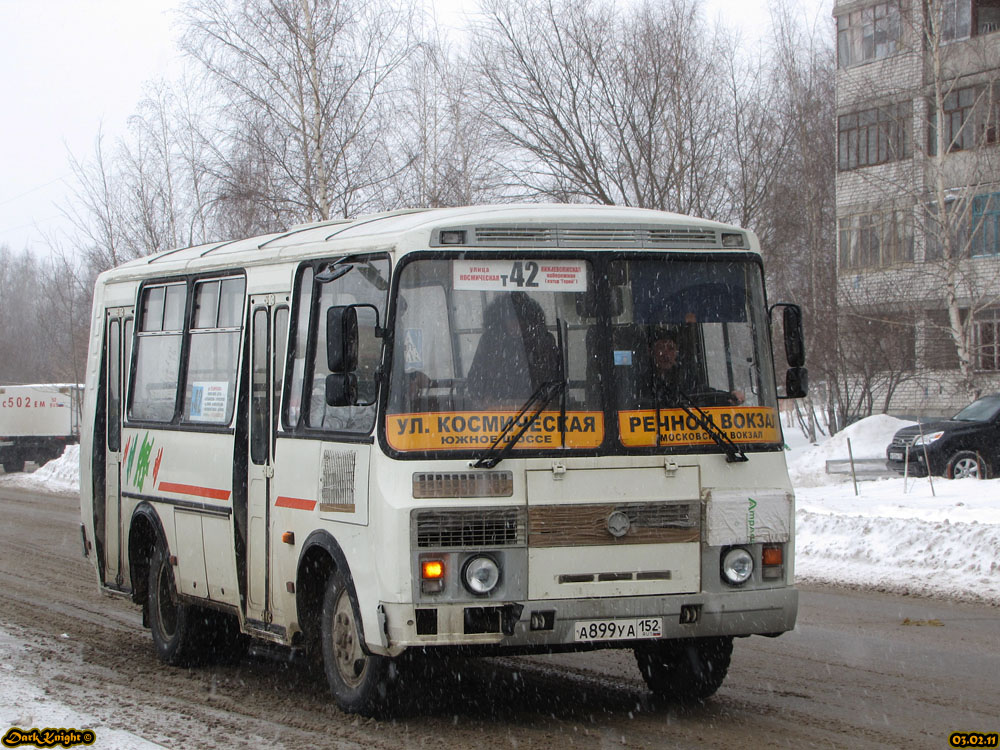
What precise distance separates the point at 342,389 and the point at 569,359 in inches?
45.9

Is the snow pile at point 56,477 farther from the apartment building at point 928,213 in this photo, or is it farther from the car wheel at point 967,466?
the apartment building at point 928,213

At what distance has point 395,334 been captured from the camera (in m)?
6.82

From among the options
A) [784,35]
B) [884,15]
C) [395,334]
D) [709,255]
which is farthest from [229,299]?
[784,35]

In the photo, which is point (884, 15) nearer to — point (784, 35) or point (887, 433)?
point (887, 433)

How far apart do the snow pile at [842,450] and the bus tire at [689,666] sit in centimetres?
1726

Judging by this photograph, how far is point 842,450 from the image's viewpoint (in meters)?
27.5

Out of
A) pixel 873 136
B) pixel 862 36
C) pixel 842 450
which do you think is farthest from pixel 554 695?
pixel 862 36

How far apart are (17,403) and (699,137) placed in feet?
65.9

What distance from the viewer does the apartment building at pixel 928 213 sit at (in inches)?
1198

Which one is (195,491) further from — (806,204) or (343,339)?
(806,204)

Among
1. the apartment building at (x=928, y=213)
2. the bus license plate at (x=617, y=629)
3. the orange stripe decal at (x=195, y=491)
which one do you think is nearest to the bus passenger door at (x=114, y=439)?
the orange stripe decal at (x=195, y=491)

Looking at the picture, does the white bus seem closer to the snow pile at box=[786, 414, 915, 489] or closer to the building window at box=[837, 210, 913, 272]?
the snow pile at box=[786, 414, 915, 489]

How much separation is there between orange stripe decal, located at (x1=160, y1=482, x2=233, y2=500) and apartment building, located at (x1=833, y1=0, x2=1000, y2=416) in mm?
23779

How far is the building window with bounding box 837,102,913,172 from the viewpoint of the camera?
3195 cm
